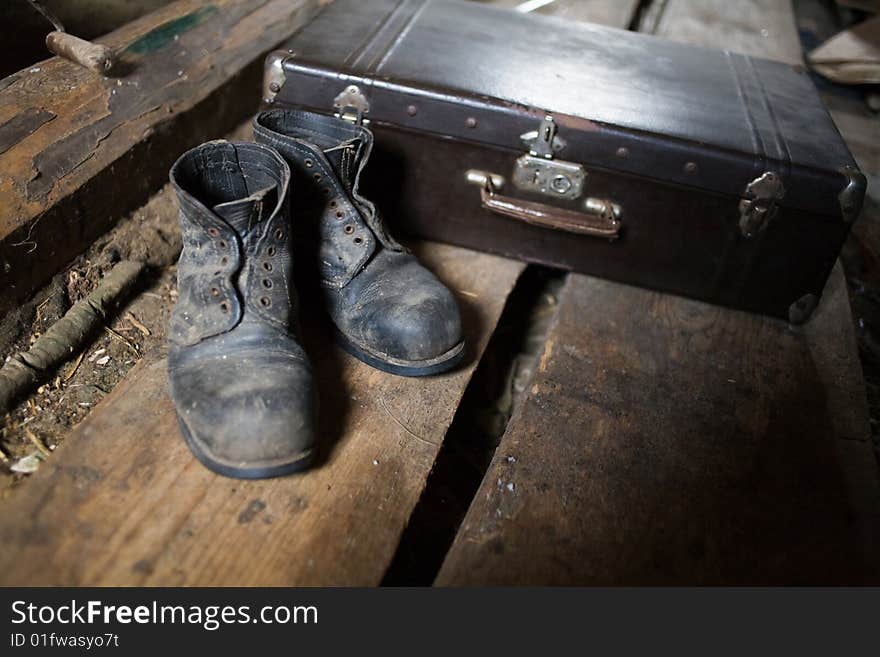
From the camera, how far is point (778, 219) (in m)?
1.40

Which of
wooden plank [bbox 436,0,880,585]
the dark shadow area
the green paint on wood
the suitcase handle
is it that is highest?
the green paint on wood

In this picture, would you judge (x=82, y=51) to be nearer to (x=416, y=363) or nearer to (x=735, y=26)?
(x=416, y=363)

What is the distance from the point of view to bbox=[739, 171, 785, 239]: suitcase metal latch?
1.36 meters

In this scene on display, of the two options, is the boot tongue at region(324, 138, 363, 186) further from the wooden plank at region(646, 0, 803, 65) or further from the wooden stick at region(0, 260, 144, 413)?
the wooden plank at region(646, 0, 803, 65)

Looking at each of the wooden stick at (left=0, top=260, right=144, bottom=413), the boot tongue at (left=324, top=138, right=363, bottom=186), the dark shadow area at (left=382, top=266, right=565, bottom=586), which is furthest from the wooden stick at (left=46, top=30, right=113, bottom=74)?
the dark shadow area at (left=382, top=266, right=565, bottom=586)

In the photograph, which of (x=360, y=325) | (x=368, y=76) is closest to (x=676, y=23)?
(x=368, y=76)

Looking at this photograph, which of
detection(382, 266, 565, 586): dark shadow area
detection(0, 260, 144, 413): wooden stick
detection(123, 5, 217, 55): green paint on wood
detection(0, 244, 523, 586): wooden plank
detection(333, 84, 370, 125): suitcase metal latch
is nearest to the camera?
detection(0, 244, 523, 586): wooden plank

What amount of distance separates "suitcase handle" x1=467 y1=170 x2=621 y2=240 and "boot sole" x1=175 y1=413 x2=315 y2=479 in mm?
682

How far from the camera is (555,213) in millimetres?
1483

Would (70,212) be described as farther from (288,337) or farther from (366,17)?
(366,17)

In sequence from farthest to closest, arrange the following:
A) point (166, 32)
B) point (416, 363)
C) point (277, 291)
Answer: point (166, 32)
point (416, 363)
point (277, 291)

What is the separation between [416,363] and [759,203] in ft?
2.34

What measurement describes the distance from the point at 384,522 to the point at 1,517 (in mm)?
500

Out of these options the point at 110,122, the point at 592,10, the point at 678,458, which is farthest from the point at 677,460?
the point at 592,10
